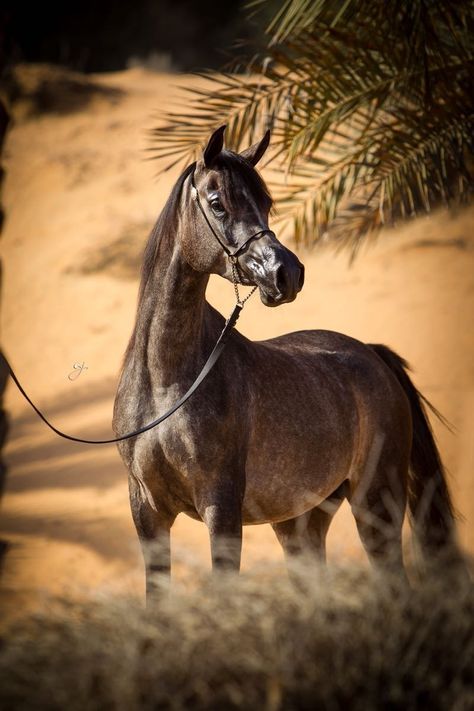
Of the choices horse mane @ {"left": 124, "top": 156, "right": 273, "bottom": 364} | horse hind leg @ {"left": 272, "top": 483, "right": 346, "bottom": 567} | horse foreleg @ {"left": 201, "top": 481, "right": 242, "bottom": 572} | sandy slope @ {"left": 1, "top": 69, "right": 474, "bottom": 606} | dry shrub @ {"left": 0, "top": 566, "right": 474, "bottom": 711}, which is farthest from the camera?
sandy slope @ {"left": 1, "top": 69, "right": 474, "bottom": 606}

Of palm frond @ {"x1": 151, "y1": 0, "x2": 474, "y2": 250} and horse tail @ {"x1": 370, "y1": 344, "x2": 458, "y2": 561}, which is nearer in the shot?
horse tail @ {"x1": 370, "y1": 344, "x2": 458, "y2": 561}

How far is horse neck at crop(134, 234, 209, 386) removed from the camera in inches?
147

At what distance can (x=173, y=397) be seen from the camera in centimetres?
367

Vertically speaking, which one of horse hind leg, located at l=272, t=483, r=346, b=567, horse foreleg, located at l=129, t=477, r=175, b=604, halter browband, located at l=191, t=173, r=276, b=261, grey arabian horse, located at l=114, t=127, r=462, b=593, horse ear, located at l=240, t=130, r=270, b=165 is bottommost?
horse hind leg, located at l=272, t=483, r=346, b=567

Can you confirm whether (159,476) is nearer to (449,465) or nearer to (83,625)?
(83,625)

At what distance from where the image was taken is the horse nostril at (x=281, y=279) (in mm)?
3344

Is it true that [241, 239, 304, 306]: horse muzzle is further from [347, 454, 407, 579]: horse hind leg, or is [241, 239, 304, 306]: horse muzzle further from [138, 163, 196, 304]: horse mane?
[347, 454, 407, 579]: horse hind leg

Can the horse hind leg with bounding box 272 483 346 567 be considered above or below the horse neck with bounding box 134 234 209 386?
below

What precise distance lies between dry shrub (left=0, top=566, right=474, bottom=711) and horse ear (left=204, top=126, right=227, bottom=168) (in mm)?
1823

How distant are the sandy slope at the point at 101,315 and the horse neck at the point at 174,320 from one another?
3.31m

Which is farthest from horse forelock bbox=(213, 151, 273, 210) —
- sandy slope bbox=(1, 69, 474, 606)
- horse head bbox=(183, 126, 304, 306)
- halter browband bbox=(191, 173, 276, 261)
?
sandy slope bbox=(1, 69, 474, 606)

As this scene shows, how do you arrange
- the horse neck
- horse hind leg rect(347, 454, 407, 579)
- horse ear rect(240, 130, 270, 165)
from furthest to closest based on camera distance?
horse hind leg rect(347, 454, 407, 579)
horse ear rect(240, 130, 270, 165)
the horse neck

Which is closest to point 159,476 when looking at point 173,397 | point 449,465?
point 173,397

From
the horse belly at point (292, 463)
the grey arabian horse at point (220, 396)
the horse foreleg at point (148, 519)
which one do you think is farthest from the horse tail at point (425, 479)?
the horse foreleg at point (148, 519)
